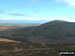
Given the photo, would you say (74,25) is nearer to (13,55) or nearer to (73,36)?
(73,36)

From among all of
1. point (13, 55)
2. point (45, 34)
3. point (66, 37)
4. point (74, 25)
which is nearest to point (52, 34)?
point (45, 34)

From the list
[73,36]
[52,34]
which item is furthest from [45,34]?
[73,36]

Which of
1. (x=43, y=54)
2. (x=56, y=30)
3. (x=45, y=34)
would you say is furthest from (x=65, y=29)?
(x=43, y=54)

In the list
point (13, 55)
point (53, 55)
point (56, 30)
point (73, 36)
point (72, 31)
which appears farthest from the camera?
point (56, 30)

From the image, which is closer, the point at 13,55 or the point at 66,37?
the point at 13,55

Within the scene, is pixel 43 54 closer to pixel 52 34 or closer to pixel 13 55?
pixel 13 55

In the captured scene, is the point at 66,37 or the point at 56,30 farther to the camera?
the point at 56,30

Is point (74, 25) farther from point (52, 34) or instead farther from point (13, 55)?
point (13, 55)

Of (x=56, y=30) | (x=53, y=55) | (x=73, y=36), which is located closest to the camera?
(x=53, y=55)

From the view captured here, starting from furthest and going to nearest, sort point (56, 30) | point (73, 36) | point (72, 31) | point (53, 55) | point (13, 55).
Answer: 1. point (56, 30)
2. point (72, 31)
3. point (73, 36)
4. point (13, 55)
5. point (53, 55)
